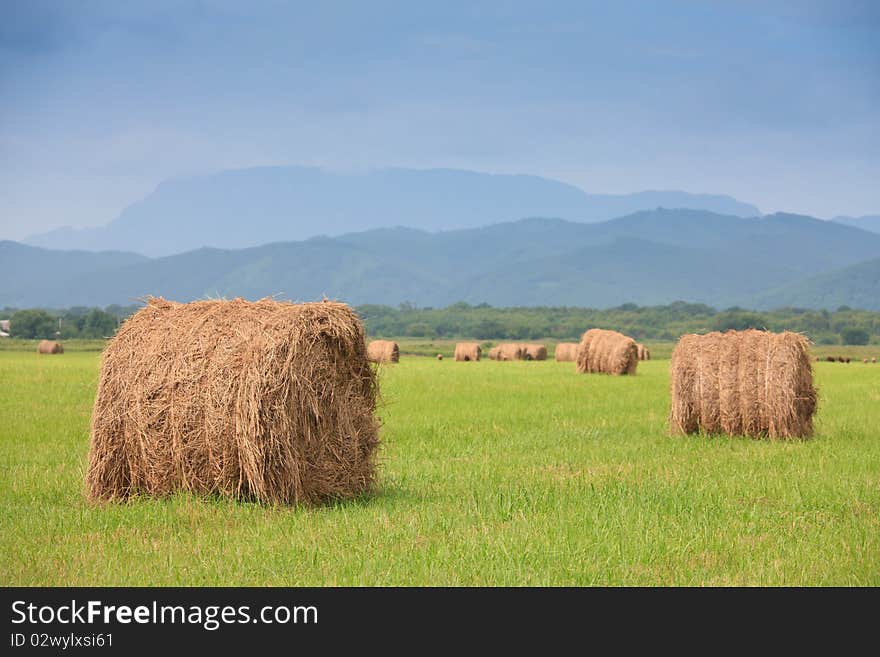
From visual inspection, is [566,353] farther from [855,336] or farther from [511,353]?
[855,336]

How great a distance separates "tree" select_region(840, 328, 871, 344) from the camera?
127806mm

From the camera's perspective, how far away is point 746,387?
1783cm

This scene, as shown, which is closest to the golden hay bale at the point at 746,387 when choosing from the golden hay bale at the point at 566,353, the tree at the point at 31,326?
the golden hay bale at the point at 566,353

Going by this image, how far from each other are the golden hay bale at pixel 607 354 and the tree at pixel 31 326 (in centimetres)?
7110

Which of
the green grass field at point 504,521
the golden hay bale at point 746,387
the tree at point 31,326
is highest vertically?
the tree at point 31,326

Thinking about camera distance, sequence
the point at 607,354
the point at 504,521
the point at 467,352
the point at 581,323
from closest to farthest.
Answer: the point at 504,521
the point at 607,354
the point at 467,352
the point at 581,323

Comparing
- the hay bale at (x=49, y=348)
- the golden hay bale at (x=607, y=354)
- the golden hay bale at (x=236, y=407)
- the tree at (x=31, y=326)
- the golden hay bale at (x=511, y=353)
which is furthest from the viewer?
the tree at (x=31, y=326)

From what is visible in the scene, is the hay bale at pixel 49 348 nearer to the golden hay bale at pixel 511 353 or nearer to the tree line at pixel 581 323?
the golden hay bale at pixel 511 353

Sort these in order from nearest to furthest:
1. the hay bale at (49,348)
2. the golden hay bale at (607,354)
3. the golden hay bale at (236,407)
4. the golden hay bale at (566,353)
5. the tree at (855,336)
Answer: the golden hay bale at (236,407) → the golden hay bale at (607,354) → the golden hay bale at (566,353) → the hay bale at (49,348) → the tree at (855,336)

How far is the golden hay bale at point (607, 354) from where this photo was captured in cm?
A: 3938

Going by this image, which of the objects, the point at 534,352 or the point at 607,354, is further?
the point at 534,352

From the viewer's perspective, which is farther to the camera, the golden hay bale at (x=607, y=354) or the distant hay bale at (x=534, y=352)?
the distant hay bale at (x=534, y=352)

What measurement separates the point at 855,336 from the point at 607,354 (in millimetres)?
98957

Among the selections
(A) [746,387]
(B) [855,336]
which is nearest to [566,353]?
(A) [746,387]
